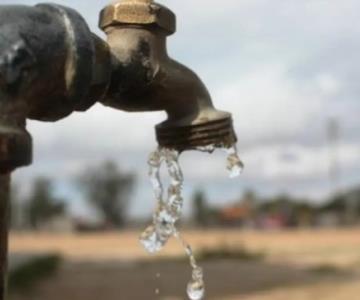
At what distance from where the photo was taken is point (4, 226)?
89 centimetres

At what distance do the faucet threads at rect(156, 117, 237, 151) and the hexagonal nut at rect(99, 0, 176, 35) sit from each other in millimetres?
141

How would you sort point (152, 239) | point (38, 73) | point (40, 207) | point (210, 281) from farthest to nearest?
point (40, 207)
point (210, 281)
point (152, 239)
point (38, 73)

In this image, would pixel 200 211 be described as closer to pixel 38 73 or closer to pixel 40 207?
pixel 40 207

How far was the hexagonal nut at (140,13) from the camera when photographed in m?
1.12

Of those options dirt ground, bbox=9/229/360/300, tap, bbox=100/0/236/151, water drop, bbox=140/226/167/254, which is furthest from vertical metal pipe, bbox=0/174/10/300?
dirt ground, bbox=9/229/360/300

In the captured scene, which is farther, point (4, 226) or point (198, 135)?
point (198, 135)

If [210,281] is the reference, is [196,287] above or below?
above

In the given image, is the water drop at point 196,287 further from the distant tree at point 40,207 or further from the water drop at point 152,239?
the distant tree at point 40,207

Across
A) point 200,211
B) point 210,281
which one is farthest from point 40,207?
point 210,281

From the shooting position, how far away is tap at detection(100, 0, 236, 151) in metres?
1.08

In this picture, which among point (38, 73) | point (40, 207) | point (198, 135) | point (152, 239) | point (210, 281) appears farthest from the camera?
point (40, 207)

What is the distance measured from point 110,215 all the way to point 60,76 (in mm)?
46028

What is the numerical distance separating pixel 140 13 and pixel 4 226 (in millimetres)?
375

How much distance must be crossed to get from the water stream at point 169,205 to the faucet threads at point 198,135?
2 centimetres
